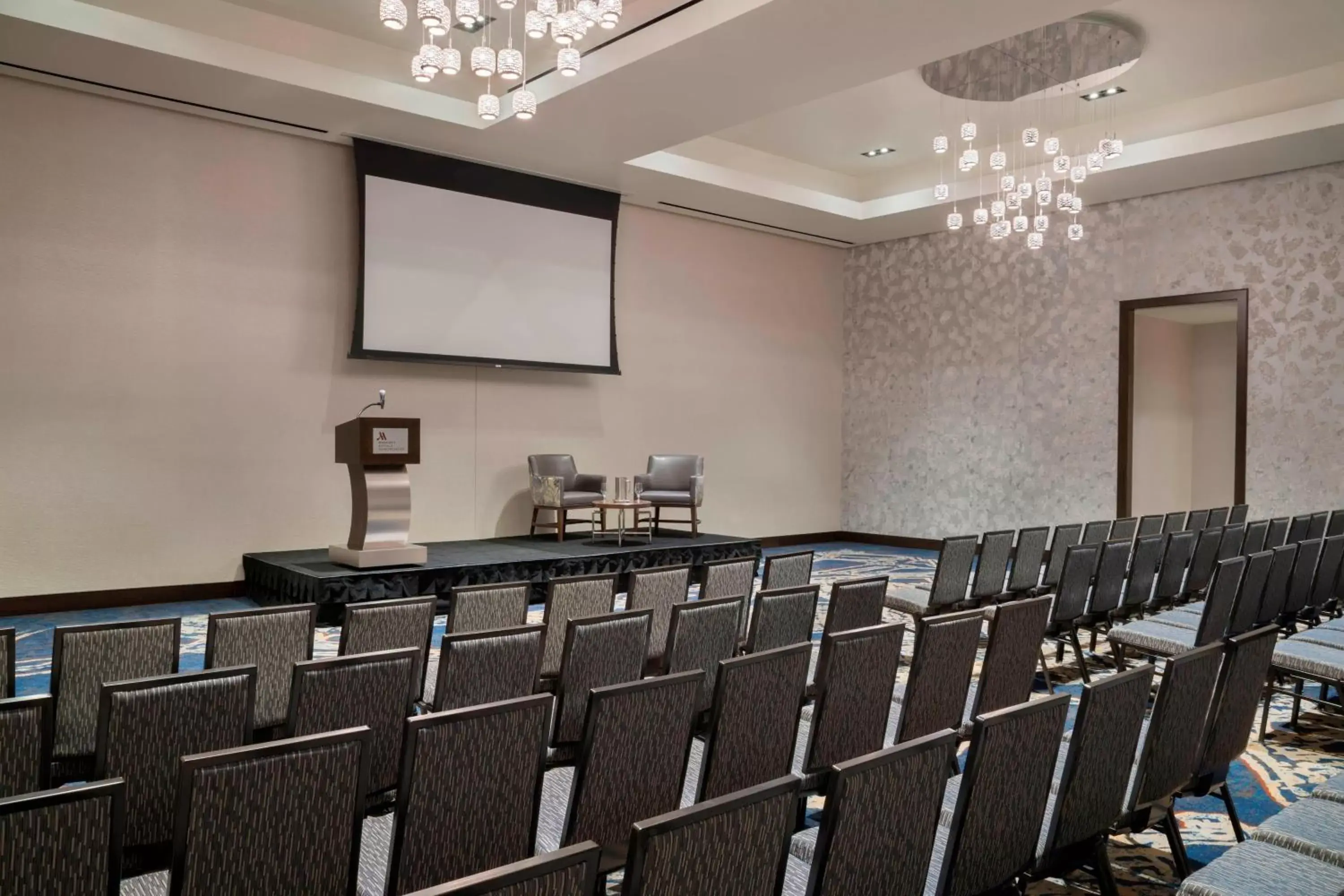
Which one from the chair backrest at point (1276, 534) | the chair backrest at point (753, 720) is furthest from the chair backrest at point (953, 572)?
the chair backrest at point (753, 720)

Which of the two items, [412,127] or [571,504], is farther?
[571,504]

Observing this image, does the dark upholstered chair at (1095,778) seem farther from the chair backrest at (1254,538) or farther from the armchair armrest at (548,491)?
the armchair armrest at (548,491)

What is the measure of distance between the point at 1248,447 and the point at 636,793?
9.16 m

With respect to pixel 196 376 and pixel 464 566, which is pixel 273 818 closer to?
pixel 464 566

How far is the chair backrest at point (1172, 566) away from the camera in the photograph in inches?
219

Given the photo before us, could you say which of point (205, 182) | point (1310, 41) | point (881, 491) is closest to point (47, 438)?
point (205, 182)

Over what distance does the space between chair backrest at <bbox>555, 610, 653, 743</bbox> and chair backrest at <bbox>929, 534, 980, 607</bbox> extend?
2.48 metres

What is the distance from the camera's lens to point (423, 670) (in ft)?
11.5

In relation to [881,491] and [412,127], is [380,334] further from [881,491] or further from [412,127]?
[881,491]

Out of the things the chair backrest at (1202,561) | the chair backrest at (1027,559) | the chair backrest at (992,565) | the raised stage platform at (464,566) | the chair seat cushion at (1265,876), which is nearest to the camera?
the chair seat cushion at (1265,876)

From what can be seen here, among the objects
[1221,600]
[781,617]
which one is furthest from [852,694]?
[1221,600]

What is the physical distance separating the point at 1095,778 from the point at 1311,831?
45 cm

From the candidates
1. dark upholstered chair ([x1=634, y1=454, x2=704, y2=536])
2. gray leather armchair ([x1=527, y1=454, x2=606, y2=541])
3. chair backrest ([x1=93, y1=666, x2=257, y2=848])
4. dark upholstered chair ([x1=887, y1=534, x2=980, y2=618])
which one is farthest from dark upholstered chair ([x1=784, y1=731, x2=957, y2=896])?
dark upholstered chair ([x1=634, y1=454, x2=704, y2=536])

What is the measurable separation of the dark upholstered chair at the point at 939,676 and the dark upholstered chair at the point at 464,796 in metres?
1.30
